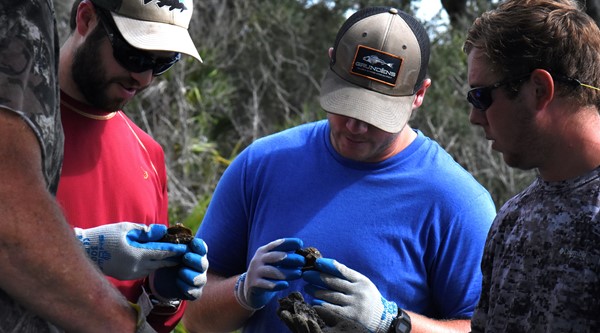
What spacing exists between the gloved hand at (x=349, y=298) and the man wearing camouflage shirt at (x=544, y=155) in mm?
439

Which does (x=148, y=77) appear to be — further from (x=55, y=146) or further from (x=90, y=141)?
(x=55, y=146)

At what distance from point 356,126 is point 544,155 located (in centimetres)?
98

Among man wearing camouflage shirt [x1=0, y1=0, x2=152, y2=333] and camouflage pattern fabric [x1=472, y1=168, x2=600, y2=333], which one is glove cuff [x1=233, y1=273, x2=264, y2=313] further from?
man wearing camouflage shirt [x1=0, y1=0, x2=152, y2=333]

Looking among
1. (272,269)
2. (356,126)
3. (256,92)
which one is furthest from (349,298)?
(256,92)

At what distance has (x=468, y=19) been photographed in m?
10.7

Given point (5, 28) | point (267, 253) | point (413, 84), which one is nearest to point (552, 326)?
point (267, 253)

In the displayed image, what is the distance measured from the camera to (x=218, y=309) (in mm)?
3637

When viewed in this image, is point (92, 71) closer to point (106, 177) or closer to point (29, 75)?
point (106, 177)

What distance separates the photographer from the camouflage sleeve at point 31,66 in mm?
2086

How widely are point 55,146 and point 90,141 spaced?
4.03 feet

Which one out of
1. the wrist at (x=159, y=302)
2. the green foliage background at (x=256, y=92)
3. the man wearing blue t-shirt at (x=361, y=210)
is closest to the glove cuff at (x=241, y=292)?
the man wearing blue t-shirt at (x=361, y=210)

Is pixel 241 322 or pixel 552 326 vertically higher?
pixel 552 326

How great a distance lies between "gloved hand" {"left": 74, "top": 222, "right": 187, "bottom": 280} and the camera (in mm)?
2967

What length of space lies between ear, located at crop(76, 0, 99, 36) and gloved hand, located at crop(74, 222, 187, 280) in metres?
0.81
